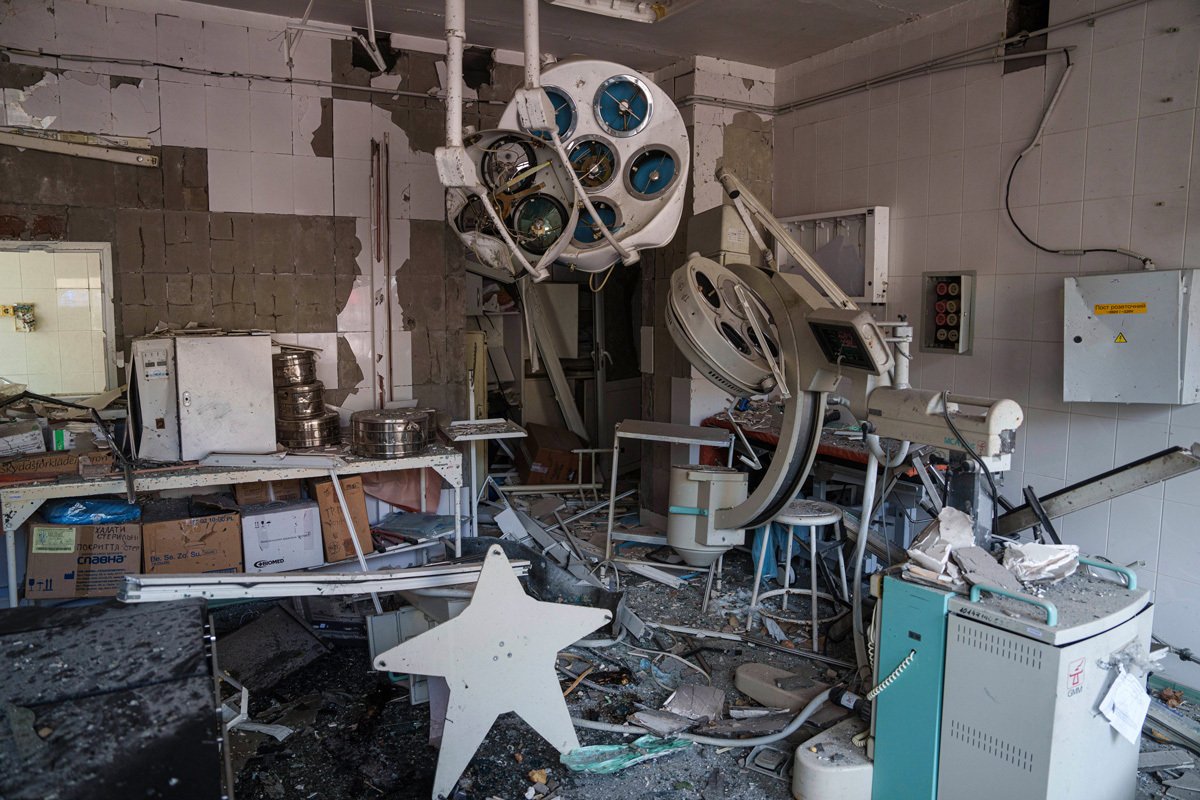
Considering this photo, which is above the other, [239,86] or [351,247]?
[239,86]

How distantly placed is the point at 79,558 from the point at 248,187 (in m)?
2.03

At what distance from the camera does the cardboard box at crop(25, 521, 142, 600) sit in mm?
3559

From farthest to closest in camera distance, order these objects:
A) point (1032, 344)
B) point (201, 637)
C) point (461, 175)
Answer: point (1032, 344) < point (461, 175) < point (201, 637)

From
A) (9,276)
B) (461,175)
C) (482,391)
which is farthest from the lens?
(482,391)

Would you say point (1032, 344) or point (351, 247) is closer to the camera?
point (1032, 344)

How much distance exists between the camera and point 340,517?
13.8 ft

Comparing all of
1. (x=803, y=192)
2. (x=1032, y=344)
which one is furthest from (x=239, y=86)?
(x=1032, y=344)

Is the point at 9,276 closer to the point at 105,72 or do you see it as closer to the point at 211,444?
the point at 105,72

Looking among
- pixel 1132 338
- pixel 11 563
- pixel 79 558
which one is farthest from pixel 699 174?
pixel 11 563

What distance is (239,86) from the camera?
433 cm

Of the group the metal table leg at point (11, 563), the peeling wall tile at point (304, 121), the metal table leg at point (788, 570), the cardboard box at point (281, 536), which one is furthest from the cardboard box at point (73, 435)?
the metal table leg at point (788, 570)

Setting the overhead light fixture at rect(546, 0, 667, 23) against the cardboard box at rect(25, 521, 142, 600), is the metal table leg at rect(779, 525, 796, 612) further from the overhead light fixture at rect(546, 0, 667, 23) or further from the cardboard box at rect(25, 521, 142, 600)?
the cardboard box at rect(25, 521, 142, 600)

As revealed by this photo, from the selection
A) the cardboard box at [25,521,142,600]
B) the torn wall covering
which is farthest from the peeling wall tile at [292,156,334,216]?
the cardboard box at [25,521,142,600]

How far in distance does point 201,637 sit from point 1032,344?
11.9 ft
